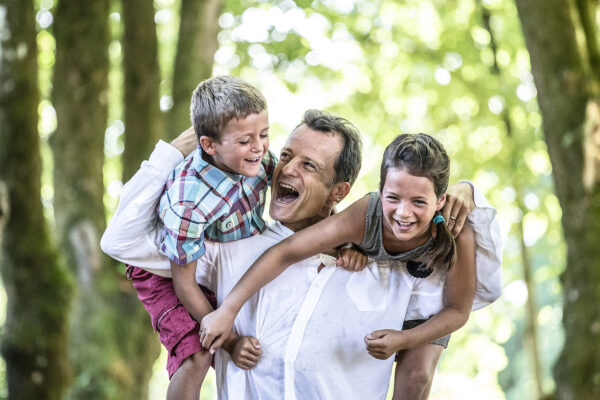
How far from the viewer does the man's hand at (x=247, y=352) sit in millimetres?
2654

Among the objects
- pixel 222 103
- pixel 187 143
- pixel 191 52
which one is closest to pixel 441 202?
pixel 222 103

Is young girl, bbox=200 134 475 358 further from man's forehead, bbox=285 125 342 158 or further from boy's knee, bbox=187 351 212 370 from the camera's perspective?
man's forehead, bbox=285 125 342 158

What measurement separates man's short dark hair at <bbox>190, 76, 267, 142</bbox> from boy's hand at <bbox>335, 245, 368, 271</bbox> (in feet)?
1.84

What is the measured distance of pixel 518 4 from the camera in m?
5.48

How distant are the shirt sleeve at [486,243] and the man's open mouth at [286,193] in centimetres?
61

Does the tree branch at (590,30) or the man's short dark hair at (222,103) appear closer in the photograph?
the man's short dark hair at (222,103)

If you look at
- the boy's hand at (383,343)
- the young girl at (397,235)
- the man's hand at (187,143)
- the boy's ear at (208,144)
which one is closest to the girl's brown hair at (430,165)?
the young girl at (397,235)

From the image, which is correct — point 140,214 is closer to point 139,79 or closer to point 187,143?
point 187,143

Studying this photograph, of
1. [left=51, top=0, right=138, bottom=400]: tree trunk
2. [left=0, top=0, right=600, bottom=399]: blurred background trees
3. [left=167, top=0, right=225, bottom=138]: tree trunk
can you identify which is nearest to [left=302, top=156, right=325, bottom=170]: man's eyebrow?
[left=0, top=0, right=600, bottom=399]: blurred background trees

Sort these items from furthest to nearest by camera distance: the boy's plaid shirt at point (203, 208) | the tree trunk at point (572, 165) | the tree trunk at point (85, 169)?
1. the tree trunk at point (85, 169)
2. the tree trunk at point (572, 165)
3. the boy's plaid shirt at point (203, 208)

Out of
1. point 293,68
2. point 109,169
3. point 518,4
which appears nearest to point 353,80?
point 293,68

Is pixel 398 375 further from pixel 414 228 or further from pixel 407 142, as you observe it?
pixel 407 142

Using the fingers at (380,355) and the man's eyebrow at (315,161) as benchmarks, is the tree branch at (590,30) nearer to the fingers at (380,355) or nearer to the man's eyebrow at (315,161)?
the man's eyebrow at (315,161)

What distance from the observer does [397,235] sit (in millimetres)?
2562
